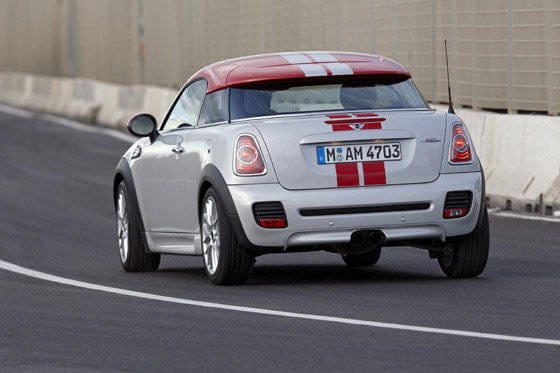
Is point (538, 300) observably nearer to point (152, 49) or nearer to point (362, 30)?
point (362, 30)

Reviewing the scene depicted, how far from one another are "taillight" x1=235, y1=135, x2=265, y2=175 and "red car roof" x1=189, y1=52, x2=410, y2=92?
0.73 metres

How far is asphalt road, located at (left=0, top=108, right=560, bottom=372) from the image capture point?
26.1 ft

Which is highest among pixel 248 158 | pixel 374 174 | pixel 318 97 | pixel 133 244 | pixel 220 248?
pixel 318 97

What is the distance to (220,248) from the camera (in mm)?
10945

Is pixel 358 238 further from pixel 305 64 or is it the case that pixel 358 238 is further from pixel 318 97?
pixel 305 64

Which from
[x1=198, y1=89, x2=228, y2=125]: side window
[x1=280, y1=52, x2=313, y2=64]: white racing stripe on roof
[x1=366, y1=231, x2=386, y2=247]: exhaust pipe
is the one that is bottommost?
[x1=366, y1=231, x2=386, y2=247]: exhaust pipe

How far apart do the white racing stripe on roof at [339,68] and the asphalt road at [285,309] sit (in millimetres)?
1383

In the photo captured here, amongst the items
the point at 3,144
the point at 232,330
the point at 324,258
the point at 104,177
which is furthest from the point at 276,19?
the point at 232,330

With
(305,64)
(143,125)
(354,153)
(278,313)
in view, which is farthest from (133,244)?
(278,313)

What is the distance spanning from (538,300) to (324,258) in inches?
147

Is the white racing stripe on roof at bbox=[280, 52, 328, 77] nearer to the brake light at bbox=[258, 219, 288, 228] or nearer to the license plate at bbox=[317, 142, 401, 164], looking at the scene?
the license plate at bbox=[317, 142, 401, 164]

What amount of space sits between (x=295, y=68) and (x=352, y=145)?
0.98m

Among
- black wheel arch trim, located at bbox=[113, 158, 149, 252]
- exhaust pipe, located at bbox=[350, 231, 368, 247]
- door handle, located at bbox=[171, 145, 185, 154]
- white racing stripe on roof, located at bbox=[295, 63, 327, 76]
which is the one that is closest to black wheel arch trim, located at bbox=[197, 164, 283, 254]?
exhaust pipe, located at bbox=[350, 231, 368, 247]

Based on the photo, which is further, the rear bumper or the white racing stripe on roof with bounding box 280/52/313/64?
the white racing stripe on roof with bounding box 280/52/313/64
